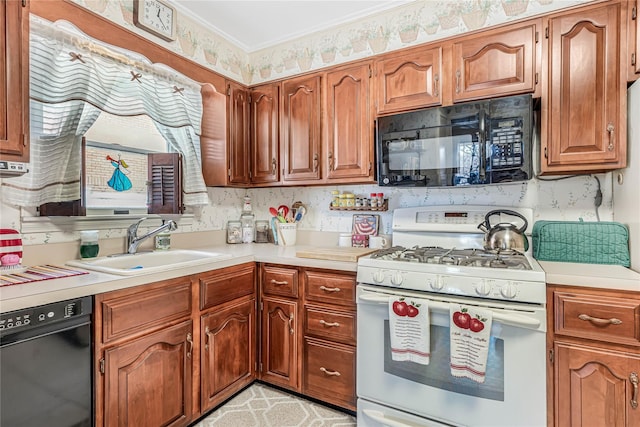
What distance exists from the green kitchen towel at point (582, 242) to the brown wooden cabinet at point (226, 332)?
1.70 meters

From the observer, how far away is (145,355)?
4.97 feet

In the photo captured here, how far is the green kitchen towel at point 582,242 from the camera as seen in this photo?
1643mm

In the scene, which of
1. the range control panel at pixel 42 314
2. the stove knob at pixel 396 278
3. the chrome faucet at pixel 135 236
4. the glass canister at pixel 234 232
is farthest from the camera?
the glass canister at pixel 234 232

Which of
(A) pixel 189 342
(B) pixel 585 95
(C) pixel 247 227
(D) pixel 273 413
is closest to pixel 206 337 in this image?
→ (A) pixel 189 342

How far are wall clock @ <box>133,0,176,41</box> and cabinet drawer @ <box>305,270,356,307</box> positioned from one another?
173 cm

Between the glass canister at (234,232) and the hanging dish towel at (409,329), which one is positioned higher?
the glass canister at (234,232)

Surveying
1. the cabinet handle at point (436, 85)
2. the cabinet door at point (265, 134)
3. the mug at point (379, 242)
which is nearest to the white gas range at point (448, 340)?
the mug at point (379, 242)

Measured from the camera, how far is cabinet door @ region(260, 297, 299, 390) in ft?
6.70

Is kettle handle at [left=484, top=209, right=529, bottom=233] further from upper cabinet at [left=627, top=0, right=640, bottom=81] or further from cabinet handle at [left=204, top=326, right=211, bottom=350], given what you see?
cabinet handle at [left=204, top=326, right=211, bottom=350]

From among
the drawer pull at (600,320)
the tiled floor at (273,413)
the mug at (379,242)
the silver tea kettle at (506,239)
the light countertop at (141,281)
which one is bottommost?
the tiled floor at (273,413)

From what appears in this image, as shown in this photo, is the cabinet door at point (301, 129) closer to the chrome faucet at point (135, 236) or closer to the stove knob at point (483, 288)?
the chrome faucet at point (135, 236)

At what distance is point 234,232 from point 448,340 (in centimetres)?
181

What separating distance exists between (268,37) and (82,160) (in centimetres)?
158

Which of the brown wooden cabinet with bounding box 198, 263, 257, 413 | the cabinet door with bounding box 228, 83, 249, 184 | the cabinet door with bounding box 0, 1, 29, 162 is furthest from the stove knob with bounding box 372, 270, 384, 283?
the cabinet door with bounding box 0, 1, 29, 162
